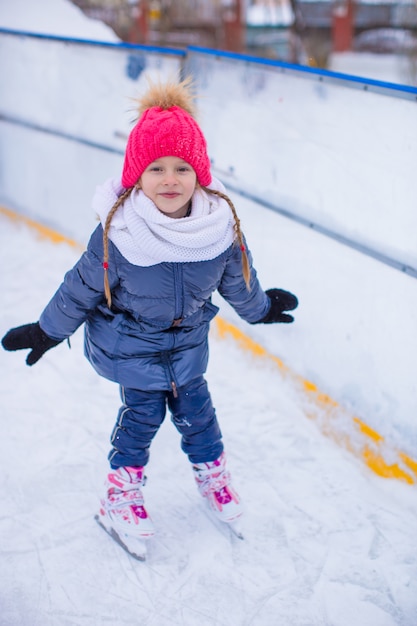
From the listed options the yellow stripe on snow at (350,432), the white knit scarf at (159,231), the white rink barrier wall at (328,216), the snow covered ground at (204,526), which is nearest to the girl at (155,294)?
the white knit scarf at (159,231)

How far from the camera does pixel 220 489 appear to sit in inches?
81.4

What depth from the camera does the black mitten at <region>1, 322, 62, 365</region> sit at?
183cm

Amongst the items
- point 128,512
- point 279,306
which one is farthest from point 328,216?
point 128,512

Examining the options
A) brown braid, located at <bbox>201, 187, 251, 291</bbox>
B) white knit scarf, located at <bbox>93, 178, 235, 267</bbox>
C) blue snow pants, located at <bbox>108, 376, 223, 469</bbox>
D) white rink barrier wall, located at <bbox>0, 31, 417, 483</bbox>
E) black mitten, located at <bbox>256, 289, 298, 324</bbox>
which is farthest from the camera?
white rink barrier wall, located at <bbox>0, 31, 417, 483</bbox>

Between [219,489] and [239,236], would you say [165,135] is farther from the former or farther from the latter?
[219,489]

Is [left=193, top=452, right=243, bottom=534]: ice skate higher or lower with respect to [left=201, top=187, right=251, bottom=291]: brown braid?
lower

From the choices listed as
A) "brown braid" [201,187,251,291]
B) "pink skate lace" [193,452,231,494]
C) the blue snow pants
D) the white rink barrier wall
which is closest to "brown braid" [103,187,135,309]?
"brown braid" [201,187,251,291]

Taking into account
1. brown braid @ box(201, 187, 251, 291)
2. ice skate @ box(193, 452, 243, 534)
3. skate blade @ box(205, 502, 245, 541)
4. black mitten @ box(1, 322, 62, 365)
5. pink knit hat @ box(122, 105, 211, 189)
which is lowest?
skate blade @ box(205, 502, 245, 541)

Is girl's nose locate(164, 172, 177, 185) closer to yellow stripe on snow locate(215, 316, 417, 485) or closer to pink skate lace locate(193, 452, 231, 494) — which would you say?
pink skate lace locate(193, 452, 231, 494)

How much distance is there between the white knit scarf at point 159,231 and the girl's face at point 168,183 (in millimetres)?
28

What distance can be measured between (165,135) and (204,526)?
1.23 meters

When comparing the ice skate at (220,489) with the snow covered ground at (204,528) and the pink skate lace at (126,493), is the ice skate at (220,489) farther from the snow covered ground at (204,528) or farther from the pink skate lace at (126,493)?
the pink skate lace at (126,493)

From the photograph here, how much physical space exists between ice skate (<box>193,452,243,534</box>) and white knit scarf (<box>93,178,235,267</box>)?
2.38ft

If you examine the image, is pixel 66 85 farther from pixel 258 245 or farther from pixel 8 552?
pixel 8 552
